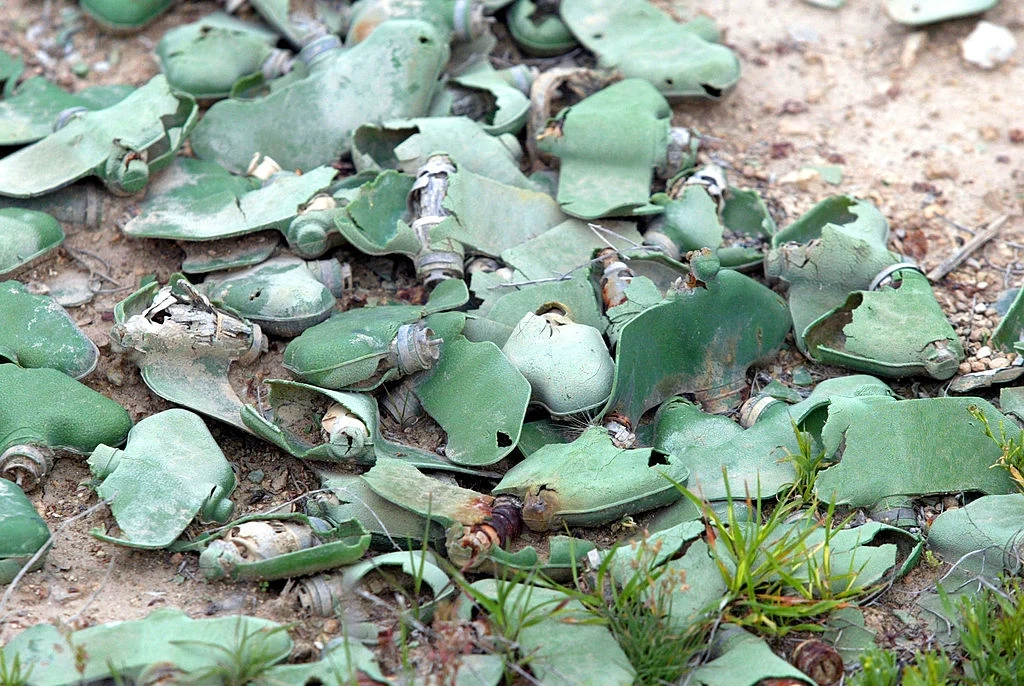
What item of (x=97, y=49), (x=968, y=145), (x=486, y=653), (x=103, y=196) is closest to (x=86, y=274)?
(x=103, y=196)

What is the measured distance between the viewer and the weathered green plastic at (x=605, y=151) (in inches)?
108

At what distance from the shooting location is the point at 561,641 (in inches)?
73.0

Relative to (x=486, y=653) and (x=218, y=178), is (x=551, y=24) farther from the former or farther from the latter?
(x=486, y=653)

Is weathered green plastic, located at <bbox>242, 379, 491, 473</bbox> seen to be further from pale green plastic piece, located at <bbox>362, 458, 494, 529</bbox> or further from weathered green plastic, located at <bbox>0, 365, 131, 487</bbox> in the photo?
weathered green plastic, located at <bbox>0, 365, 131, 487</bbox>

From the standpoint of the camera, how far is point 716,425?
7.53ft

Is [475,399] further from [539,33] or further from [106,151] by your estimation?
[539,33]

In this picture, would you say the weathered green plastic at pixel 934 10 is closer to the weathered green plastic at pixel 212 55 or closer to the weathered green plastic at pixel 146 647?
the weathered green plastic at pixel 212 55

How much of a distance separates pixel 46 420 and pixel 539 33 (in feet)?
6.53

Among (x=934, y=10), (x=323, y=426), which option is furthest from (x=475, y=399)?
(x=934, y=10)

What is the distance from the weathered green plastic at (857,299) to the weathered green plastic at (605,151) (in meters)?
0.41

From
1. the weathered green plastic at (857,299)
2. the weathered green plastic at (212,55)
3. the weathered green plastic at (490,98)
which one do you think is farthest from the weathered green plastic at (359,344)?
the weathered green plastic at (212,55)

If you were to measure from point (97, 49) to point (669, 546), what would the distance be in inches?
102

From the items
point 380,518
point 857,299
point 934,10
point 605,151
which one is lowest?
point 380,518

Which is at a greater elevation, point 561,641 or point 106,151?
point 106,151
